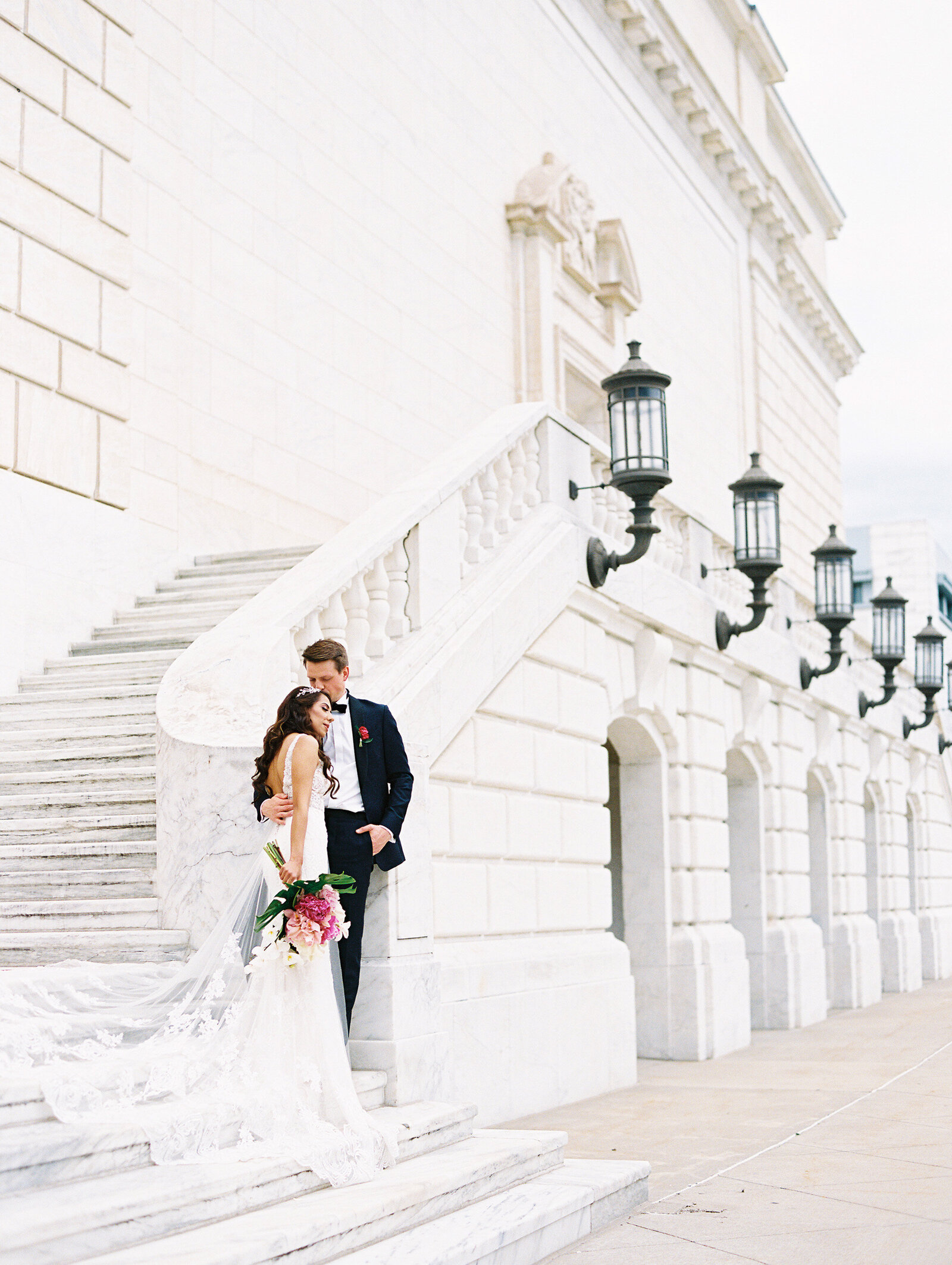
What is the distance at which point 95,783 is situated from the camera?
27.5 feet

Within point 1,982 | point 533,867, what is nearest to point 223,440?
point 533,867

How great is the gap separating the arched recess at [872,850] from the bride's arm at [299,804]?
1781cm

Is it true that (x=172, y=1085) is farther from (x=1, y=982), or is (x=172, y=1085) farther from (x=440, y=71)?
(x=440, y=71)

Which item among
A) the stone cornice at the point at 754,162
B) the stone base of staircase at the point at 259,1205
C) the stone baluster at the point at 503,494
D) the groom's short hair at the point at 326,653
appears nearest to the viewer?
the stone base of staircase at the point at 259,1205

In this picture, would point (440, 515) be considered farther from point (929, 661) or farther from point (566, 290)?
point (929, 661)

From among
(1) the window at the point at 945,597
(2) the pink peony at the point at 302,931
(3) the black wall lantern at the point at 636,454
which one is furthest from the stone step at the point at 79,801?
(1) the window at the point at 945,597

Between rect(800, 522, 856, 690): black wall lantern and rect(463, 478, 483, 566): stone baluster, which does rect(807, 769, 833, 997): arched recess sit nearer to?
rect(800, 522, 856, 690): black wall lantern

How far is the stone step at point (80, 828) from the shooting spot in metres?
7.75

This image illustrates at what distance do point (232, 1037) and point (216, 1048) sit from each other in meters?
0.09

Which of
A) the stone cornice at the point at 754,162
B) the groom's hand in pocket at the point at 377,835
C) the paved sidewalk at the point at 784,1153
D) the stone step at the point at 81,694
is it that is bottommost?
the paved sidewalk at the point at 784,1153

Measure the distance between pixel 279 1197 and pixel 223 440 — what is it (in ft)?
30.3

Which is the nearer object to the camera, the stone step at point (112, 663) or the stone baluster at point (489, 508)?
the stone step at point (112, 663)

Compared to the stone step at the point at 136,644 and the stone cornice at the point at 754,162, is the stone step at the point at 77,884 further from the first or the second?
the stone cornice at the point at 754,162

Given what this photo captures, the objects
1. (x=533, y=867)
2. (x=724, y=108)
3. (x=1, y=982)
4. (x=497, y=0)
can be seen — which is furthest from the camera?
(x=724, y=108)
